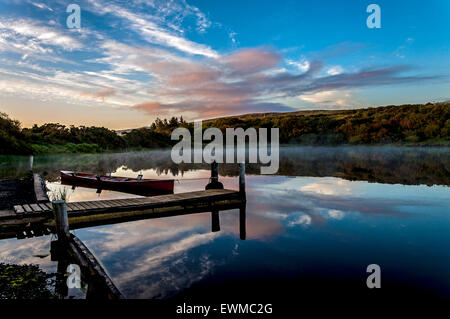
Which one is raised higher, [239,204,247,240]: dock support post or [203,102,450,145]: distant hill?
[203,102,450,145]: distant hill

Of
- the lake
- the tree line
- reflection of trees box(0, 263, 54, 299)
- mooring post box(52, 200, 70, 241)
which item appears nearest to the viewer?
reflection of trees box(0, 263, 54, 299)

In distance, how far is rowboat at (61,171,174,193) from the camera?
60.1 ft

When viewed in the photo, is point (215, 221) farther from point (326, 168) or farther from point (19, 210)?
point (326, 168)

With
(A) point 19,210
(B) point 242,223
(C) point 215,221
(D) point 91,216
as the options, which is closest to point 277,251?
(B) point 242,223

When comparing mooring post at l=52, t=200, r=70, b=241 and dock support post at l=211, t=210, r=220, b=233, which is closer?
mooring post at l=52, t=200, r=70, b=241

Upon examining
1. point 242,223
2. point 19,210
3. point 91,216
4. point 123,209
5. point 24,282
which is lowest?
point 242,223

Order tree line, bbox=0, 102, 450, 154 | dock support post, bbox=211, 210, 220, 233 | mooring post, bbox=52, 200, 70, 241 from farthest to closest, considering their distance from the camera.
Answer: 1. tree line, bbox=0, 102, 450, 154
2. dock support post, bbox=211, 210, 220, 233
3. mooring post, bbox=52, 200, 70, 241

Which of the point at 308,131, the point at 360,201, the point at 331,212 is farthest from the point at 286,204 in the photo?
the point at 308,131

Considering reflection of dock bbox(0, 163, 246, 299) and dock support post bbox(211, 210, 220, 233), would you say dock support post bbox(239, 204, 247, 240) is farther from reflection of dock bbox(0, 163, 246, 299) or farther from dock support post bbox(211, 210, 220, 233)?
dock support post bbox(211, 210, 220, 233)

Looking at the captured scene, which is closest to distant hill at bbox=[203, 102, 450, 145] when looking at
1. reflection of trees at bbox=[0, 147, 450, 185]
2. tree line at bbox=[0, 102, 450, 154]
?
tree line at bbox=[0, 102, 450, 154]

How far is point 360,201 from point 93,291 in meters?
16.6

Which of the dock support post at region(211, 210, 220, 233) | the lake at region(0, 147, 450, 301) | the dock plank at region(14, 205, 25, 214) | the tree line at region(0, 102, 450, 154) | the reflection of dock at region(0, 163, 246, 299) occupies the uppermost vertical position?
the tree line at region(0, 102, 450, 154)

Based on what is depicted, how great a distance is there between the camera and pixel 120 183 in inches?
784

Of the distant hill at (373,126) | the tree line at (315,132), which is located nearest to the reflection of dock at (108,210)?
the tree line at (315,132)
